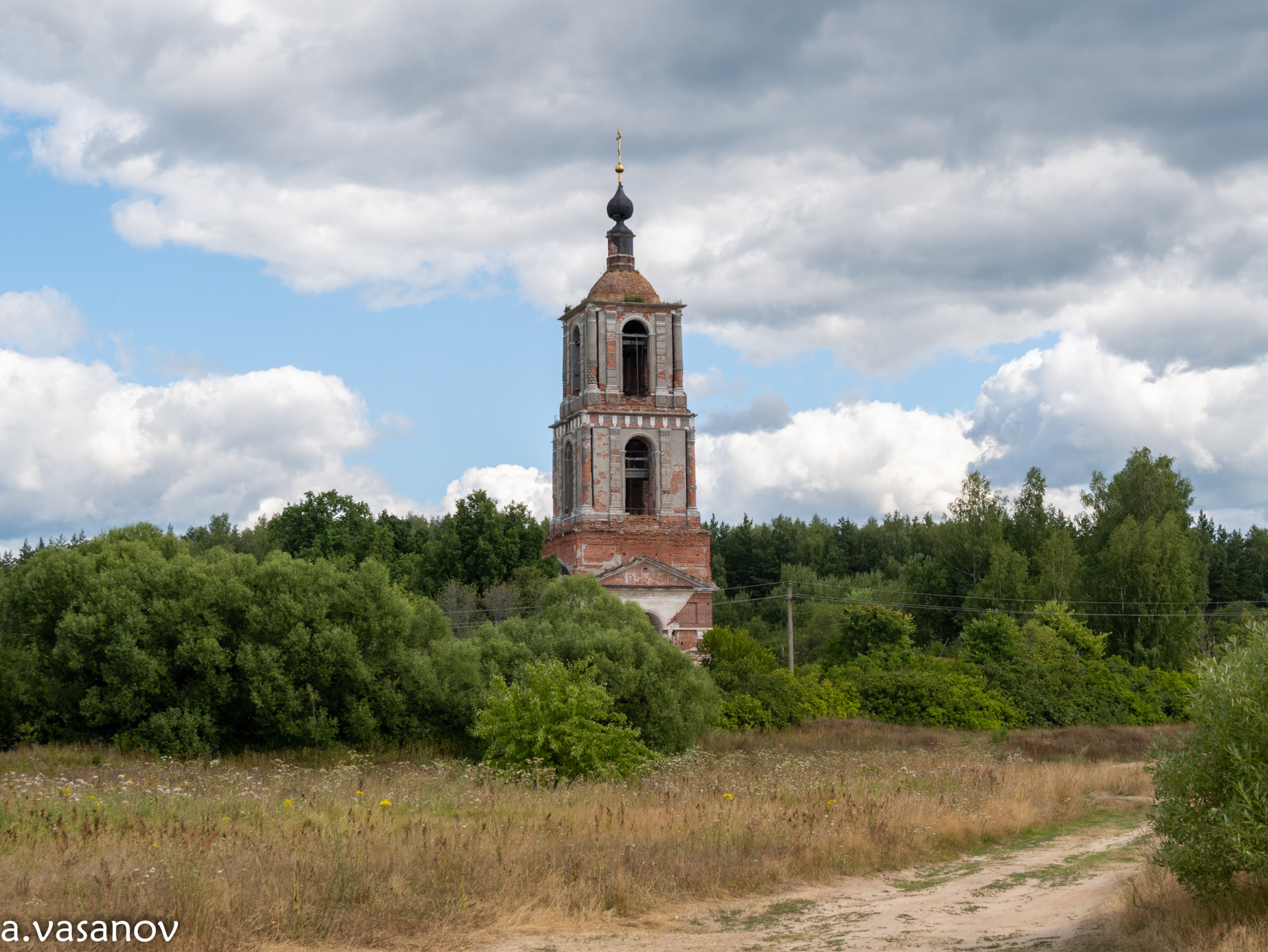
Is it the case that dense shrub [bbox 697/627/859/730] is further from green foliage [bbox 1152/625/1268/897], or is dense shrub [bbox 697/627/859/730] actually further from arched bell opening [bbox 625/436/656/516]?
green foliage [bbox 1152/625/1268/897]

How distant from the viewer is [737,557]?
10031cm

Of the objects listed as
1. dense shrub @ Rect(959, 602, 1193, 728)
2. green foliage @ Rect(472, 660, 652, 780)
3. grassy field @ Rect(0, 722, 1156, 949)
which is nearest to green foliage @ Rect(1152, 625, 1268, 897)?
grassy field @ Rect(0, 722, 1156, 949)

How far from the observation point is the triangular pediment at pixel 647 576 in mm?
51656

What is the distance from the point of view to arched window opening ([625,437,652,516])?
2206 inches

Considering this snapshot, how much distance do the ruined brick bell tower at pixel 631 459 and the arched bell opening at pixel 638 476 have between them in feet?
0.19

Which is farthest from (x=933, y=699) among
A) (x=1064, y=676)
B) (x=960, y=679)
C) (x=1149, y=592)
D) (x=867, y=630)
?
(x=1149, y=592)

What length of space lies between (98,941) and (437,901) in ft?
9.26

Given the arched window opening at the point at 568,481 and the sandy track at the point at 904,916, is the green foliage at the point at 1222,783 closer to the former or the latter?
the sandy track at the point at 904,916

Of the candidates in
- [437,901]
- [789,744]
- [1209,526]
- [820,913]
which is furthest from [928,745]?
[1209,526]

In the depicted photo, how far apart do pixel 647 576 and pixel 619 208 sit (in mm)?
18622

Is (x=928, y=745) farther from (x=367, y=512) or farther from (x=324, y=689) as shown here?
(x=367, y=512)

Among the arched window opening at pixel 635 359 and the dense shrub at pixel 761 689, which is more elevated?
the arched window opening at pixel 635 359

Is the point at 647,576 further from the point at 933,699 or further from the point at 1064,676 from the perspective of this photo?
the point at 1064,676

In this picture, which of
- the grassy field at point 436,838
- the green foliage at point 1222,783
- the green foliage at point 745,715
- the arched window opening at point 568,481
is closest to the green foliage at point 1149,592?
the arched window opening at point 568,481
